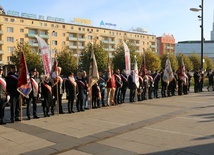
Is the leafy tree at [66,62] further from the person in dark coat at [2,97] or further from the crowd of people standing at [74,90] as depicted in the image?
the person in dark coat at [2,97]

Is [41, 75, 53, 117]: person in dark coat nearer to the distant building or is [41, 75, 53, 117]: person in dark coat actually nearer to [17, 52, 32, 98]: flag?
[17, 52, 32, 98]: flag

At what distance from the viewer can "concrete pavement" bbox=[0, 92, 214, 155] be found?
6613 millimetres

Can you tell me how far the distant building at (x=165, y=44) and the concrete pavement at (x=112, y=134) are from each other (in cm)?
11213

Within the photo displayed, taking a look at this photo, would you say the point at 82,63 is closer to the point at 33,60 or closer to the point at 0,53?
the point at 33,60

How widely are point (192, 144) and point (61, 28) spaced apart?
7808 centimetres

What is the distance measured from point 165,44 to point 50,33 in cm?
5992

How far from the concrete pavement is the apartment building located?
58.4 meters

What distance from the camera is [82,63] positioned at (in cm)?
5512

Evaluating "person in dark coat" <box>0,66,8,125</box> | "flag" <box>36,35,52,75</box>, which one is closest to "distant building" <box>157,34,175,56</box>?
"flag" <box>36,35,52,75</box>

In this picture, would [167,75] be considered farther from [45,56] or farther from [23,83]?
[23,83]

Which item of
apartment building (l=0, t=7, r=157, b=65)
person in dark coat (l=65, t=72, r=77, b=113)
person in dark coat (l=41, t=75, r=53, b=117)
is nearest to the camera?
person in dark coat (l=41, t=75, r=53, b=117)

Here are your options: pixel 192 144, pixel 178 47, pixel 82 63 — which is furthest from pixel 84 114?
pixel 178 47

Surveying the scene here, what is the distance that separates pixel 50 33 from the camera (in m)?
79.2

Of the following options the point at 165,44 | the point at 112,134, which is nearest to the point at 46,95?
the point at 112,134
